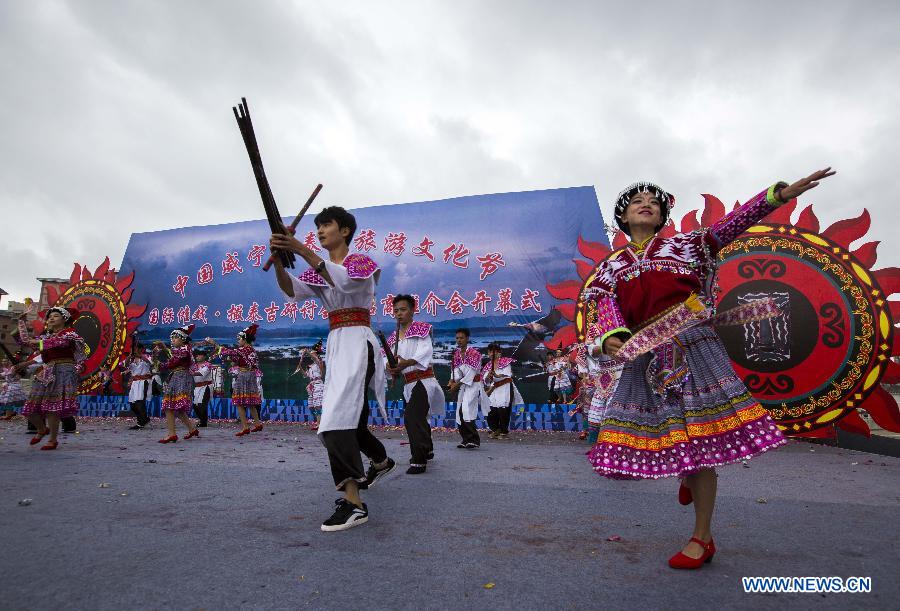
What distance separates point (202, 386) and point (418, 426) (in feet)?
27.0

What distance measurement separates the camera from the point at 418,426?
5.27 m

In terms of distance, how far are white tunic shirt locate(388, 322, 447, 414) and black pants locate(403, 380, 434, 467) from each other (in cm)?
9

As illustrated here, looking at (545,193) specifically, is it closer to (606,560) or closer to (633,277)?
(633,277)

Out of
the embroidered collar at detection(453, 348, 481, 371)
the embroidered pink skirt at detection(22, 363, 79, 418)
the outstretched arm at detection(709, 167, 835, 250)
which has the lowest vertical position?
the embroidered pink skirt at detection(22, 363, 79, 418)

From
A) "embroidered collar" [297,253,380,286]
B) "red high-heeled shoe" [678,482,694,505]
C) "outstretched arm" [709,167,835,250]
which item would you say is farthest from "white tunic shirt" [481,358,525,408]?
"outstretched arm" [709,167,835,250]

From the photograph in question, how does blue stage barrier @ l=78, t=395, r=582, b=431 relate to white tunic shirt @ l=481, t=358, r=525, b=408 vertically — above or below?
below

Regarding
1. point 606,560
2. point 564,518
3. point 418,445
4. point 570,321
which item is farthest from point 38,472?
point 570,321

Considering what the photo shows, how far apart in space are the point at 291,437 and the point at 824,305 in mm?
8032

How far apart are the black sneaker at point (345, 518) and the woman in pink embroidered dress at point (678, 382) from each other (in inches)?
55.2

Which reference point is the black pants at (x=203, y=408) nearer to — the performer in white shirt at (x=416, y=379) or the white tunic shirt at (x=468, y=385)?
the white tunic shirt at (x=468, y=385)

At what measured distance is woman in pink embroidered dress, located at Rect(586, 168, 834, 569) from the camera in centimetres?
219

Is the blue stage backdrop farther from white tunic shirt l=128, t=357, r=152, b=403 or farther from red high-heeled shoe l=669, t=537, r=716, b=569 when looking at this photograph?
red high-heeled shoe l=669, t=537, r=716, b=569

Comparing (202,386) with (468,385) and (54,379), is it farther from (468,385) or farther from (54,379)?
(468,385)

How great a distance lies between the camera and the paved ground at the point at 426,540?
6.10 ft
